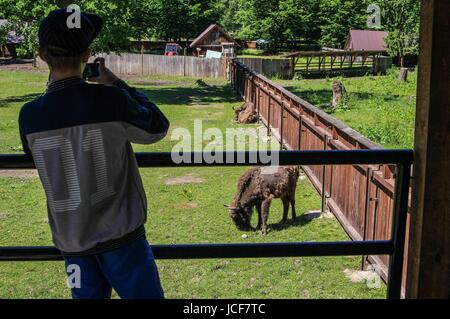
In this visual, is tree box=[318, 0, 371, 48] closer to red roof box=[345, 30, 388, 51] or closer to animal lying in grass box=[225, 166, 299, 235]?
red roof box=[345, 30, 388, 51]

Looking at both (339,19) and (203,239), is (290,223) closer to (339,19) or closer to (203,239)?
(203,239)

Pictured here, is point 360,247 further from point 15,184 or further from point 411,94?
point 411,94

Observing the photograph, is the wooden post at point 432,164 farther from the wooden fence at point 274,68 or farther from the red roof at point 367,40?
the red roof at point 367,40

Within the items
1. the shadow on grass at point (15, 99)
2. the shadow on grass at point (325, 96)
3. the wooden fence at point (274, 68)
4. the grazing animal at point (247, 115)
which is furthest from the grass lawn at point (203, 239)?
the wooden fence at point (274, 68)

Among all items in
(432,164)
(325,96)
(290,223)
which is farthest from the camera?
(325,96)

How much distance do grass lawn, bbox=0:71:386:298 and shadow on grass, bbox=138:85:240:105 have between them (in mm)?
11157

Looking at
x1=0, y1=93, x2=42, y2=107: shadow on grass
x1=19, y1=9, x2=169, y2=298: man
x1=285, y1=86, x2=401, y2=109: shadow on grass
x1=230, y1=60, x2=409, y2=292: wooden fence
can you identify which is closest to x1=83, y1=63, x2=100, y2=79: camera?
x1=19, y1=9, x2=169, y2=298: man

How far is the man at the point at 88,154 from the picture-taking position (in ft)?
6.98

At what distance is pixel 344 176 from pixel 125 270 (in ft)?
19.7

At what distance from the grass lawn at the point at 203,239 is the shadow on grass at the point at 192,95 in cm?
1116

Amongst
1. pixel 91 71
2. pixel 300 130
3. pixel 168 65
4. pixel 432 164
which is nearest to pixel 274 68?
pixel 168 65

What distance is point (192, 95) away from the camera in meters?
27.5

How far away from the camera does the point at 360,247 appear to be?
263 centimetres

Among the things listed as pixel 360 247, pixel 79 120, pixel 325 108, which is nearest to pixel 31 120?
pixel 79 120
